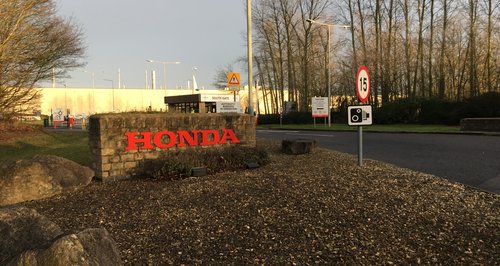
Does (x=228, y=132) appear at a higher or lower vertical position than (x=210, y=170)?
higher

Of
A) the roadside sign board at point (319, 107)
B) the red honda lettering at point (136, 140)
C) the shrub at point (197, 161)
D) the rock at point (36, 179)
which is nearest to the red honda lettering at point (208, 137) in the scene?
the shrub at point (197, 161)

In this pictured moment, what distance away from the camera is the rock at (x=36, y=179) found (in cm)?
700

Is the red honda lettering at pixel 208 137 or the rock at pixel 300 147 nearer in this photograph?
the red honda lettering at pixel 208 137

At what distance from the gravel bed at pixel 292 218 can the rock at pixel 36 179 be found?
0.28m

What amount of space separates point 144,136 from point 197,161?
131 centimetres

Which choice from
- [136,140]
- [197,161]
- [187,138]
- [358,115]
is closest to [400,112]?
[358,115]

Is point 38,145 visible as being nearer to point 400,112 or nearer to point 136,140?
point 136,140

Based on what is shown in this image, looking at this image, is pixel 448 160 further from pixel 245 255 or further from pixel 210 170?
pixel 245 255

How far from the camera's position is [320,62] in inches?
1977

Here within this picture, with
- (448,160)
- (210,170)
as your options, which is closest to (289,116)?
(448,160)

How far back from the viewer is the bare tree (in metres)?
19.1

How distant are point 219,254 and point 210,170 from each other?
4570 mm

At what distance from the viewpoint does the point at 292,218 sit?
5094mm

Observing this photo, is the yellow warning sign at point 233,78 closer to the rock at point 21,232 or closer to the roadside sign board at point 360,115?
the roadside sign board at point 360,115
